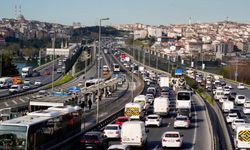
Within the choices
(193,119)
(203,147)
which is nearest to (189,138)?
(203,147)

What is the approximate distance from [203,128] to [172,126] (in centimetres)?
237

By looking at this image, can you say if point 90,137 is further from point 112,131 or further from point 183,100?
point 183,100

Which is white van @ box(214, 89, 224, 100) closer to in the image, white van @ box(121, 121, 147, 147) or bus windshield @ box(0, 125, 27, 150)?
white van @ box(121, 121, 147, 147)

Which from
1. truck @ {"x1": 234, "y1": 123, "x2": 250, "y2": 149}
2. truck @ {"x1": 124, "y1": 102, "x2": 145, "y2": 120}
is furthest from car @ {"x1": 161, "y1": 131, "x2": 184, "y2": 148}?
truck @ {"x1": 124, "y1": 102, "x2": 145, "y2": 120}

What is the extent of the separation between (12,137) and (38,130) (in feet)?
5.71

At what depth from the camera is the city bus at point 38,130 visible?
66.8 ft

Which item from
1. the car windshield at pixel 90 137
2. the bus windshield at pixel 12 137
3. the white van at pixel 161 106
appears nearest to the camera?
the bus windshield at pixel 12 137

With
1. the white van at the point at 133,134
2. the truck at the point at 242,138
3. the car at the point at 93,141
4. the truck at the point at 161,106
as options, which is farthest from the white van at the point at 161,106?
the car at the point at 93,141

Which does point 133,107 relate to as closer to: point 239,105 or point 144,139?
point 144,139

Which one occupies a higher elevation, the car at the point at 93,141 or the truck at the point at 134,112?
the car at the point at 93,141

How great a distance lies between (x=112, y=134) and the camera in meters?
31.6

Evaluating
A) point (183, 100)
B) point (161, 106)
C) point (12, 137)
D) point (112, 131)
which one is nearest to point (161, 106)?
point (161, 106)

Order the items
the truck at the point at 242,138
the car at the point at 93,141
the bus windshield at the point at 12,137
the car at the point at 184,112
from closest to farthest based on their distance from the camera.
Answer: the bus windshield at the point at 12,137
the car at the point at 93,141
the truck at the point at 242,138
the car at the point at 184,112

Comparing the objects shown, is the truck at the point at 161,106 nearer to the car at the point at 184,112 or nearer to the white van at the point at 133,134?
the car at the point at 184,112
